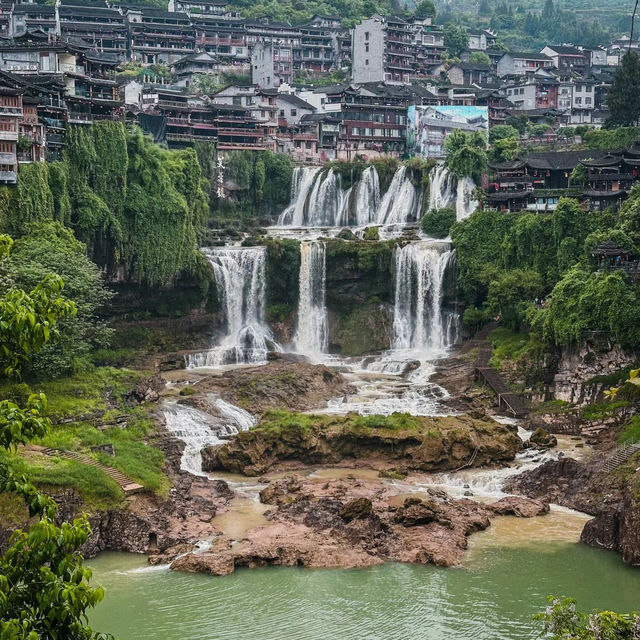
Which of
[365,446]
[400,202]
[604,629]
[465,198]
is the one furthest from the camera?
[400,202]

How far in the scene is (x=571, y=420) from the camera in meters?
49.8

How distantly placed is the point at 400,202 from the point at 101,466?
143 ft

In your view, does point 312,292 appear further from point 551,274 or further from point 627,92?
point 627,92

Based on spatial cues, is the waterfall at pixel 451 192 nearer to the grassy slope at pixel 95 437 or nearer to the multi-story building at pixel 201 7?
the grassy slope at pixel 95 437

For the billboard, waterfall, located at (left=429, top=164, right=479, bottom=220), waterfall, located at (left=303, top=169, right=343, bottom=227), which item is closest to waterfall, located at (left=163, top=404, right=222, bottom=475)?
waterfall, located at (left=429, top=164, right=479, bottom=220)

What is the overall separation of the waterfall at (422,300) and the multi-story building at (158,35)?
43.6 m

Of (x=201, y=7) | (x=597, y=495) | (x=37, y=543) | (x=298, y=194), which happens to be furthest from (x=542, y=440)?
(x=201, y=7)

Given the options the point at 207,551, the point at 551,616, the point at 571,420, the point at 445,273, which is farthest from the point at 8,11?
the point at 551,616

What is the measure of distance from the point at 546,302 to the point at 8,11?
6139 centimetres

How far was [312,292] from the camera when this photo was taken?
6962 centimetres

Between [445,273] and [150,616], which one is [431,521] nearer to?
[150,616]

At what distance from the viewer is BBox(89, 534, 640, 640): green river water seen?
2938cm

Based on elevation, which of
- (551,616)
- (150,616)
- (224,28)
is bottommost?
(150,616)

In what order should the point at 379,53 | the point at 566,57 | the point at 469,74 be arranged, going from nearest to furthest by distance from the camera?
the point at 379,53 → the point at 469,74 → the point at 566,57
